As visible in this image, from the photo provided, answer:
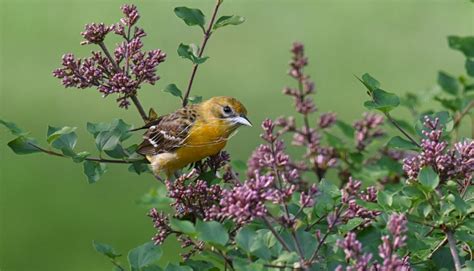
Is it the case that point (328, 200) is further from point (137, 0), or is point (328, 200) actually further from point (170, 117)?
point (137, 0)

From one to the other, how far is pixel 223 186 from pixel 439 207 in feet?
2.19

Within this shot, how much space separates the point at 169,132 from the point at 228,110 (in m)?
0.30

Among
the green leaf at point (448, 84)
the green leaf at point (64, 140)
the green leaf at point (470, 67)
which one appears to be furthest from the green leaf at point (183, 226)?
the green leaf at point (448, 84)

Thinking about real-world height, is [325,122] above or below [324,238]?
below

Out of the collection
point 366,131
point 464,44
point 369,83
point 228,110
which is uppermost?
point 369,83

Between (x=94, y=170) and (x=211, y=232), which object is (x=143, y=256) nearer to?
(x=211, y=232)

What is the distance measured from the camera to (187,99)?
3.27 meters

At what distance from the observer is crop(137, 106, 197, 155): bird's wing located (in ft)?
13.3

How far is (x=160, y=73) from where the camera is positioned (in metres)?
11.7

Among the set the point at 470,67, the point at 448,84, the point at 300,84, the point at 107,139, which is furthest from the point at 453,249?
the point at 448,84

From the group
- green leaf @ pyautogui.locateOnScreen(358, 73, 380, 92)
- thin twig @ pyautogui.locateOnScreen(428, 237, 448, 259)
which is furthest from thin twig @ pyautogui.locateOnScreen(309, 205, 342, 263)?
green leaf @ pyautogui.locateOnScreen(358, 73, 380, 92)

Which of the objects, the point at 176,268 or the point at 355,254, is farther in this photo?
the point at 176,268

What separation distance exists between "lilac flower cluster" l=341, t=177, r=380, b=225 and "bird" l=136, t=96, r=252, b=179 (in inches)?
50.8

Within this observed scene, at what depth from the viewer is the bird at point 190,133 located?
4.02m
